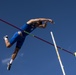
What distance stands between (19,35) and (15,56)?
1146 mm

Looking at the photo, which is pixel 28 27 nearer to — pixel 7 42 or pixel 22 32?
pixel 22 32

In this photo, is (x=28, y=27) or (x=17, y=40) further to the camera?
(x=17, y=40)

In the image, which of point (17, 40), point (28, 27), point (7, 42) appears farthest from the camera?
point (17, 40)

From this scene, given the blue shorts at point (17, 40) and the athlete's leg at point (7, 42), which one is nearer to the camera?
the athlete's leg at point (7, 42)

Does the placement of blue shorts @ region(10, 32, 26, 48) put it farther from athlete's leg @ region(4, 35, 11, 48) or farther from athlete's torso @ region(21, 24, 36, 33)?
athlete's torso @ region(21, 24, 36, 33)

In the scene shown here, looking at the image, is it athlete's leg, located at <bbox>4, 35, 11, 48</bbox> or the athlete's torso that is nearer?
athlete's leg, located at <bbox>4, 35, 11, 48</bbox>

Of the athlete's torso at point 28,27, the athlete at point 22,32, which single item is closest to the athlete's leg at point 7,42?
the athlete at point 22,32

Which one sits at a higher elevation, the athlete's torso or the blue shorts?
the athlete's torso

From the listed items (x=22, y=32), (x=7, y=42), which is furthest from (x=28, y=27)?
(x=7, y=42)

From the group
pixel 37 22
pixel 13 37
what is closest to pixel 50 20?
pixel 37 22

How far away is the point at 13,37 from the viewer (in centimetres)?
2159

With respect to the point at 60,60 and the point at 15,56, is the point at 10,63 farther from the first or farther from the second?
the point at 60,60

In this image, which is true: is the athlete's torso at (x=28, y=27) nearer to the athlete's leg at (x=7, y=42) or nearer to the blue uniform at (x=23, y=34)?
the blue uniform at (x=23, y=34)

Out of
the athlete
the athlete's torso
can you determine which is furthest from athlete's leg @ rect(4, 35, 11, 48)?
the athlete's torso
